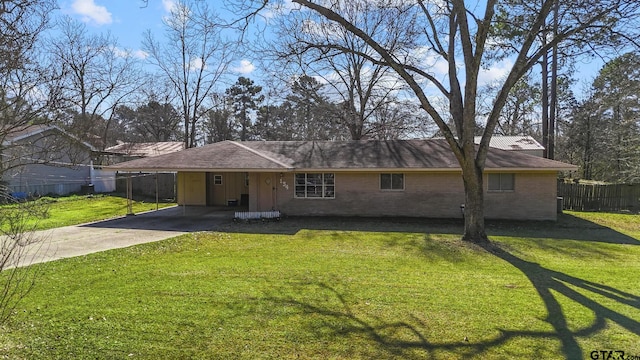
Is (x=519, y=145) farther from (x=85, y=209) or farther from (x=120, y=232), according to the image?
(x=85, y=209)

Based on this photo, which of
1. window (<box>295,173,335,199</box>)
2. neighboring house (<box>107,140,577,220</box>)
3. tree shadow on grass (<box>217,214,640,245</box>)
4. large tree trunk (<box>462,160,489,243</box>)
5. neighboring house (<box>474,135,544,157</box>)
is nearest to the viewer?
large tree trunk (<box>462,160,489,243</box>)

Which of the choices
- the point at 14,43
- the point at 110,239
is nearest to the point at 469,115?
the point at 14,43

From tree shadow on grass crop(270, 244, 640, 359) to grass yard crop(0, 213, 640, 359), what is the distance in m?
0.02

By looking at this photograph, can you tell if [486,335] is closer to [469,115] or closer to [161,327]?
[161,327]

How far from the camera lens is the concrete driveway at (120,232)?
9.70m

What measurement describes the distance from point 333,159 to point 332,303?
11.7m

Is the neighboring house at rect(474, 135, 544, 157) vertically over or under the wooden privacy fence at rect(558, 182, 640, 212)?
over

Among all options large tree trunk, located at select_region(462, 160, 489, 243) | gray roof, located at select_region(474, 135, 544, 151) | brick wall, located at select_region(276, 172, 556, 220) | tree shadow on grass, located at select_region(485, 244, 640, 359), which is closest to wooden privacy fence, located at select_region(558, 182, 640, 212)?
brick wall, located at select_region(276, 172, 556, 220)

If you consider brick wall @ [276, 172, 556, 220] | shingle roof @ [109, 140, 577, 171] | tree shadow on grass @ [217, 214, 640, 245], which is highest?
shingle roof @ [109, 140, 577, 171]

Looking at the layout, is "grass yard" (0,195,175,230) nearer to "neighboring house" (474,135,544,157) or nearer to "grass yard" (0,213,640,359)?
"grass yard" (0,213,640,359)

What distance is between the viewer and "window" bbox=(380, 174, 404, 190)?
53.9ft

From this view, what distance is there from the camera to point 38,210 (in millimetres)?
4008

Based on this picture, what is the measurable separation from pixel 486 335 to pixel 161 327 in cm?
403

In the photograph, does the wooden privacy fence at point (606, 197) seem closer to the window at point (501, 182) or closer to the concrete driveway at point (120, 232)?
the window at point (501, 182)
